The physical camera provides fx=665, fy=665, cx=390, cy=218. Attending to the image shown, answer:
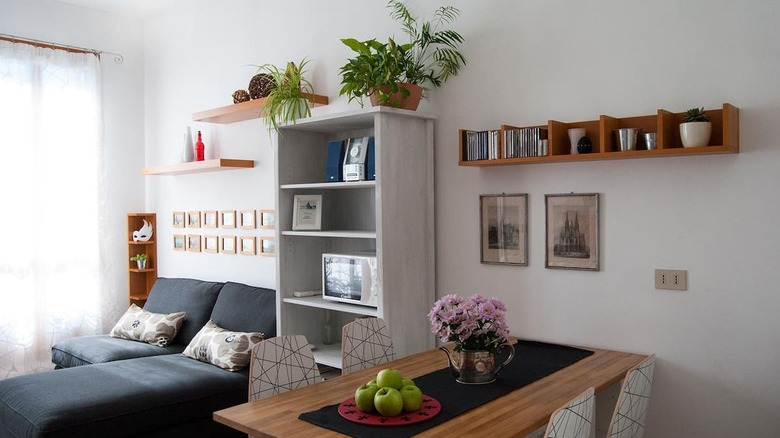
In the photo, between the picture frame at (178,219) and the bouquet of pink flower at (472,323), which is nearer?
the bouquet of pink flower at (472,323)

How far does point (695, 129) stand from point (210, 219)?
355cm

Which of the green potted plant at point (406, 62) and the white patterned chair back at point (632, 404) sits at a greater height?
the green potted plant at point (406, 62)

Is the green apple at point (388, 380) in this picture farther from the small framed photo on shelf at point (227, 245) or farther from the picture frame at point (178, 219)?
the picture frame at point (178, 219)

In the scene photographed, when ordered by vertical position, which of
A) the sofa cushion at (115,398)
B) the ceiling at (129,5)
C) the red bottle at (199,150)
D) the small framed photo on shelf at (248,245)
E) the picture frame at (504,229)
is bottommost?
the sofa cushion at (115,398)

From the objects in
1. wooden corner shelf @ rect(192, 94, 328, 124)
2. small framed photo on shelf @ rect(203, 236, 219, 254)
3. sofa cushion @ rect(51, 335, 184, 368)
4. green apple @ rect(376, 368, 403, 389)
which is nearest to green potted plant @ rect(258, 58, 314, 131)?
wooden corner shelf @ rect(192, 94, 328, 124)

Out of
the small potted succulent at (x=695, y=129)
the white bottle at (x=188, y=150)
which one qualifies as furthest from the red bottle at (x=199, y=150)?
the small potted succulent at (x=695, y=129)

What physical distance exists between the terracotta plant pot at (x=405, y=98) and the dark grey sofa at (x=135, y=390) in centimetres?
152

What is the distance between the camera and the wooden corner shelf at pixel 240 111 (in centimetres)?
407

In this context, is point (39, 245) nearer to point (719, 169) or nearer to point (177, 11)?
point (177, 11)

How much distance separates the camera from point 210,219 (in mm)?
5016

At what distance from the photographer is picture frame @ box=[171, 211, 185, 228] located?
531 cm

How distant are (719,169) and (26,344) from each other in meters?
4.74

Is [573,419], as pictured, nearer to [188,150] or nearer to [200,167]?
[200,167]

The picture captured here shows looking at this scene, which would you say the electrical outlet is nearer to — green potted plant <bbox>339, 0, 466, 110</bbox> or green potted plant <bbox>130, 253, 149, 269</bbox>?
green potted plant <bbox>339, 0, 466, 110</bbox>
